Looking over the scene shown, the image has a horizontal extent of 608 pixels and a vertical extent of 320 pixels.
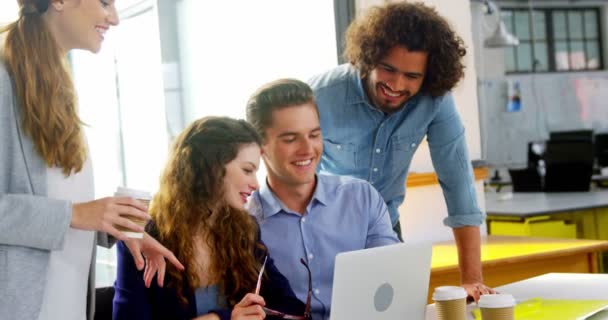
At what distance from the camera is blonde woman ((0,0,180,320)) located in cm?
163

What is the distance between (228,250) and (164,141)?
6.36 feet

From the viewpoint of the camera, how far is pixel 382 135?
264 cm

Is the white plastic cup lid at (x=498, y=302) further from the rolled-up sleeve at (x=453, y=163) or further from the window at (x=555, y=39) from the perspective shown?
the window at (x=555, y=39)

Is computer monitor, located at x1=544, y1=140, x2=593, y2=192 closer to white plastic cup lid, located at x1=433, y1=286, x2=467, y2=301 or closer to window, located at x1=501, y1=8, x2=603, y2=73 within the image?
white plastic cup lid, located at x1=433, y1=286, x2=467, y2=301

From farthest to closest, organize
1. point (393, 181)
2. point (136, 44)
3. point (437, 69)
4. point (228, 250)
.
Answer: point (136, 44) → point (393, 181) → point (437, 69) → point (228, 250)

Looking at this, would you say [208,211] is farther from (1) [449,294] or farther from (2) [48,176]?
(1) [449,294]

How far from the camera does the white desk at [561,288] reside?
2.26m

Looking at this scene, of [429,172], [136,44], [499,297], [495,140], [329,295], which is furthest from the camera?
[495,140]

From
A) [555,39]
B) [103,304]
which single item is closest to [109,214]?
[103,304]

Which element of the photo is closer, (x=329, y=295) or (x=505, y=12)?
(x=329, y=295)

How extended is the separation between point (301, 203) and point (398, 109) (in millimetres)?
487

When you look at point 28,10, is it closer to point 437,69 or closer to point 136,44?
point 437,69

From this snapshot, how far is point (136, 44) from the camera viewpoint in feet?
12.6

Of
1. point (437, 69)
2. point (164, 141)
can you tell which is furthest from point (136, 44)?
point (437, 69)
